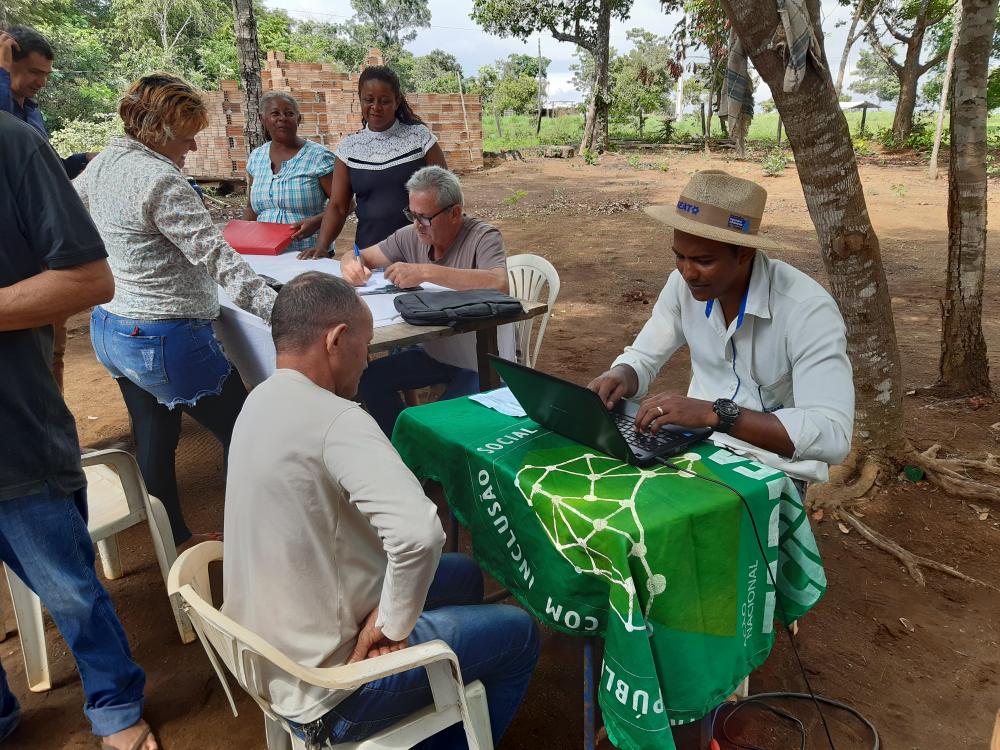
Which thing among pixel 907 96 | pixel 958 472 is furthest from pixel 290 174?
pixel 907 96

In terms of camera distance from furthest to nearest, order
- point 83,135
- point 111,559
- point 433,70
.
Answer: point 433,70 < point 83,135 < point 111,559

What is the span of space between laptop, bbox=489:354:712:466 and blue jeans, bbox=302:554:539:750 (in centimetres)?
49

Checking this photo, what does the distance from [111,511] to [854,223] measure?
3.24 metres

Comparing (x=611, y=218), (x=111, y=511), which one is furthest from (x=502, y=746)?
(x=611, y=218)

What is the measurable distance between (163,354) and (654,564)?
2.18 metres

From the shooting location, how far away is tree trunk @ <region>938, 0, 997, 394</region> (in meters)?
3.57

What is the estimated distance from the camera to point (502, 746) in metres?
2.22

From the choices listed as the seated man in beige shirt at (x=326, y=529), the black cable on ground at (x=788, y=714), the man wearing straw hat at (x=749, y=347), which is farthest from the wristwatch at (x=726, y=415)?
the black cable on ground at (x=788, y=714)

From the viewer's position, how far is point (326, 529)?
1.47 m

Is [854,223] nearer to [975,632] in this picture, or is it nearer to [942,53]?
[975,632]

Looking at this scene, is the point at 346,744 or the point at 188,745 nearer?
the point at 346,744

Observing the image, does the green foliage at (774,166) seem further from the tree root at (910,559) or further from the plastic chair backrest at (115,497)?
the plastic chair backrest at (115,497)

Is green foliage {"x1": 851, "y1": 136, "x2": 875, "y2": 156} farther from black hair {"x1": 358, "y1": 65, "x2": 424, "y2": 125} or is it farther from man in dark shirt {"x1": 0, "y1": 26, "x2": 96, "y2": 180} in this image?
man in dark shirt {"x1": 0, "y1": 26, "x2": 96, "y2": 180}

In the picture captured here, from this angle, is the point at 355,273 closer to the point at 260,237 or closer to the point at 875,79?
the point at 260,237
